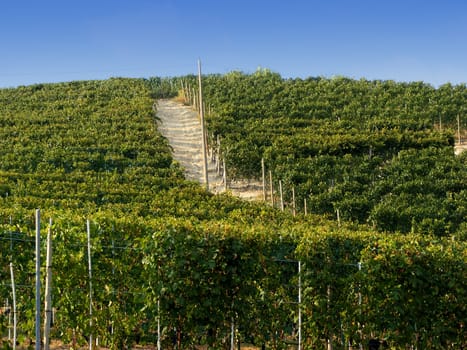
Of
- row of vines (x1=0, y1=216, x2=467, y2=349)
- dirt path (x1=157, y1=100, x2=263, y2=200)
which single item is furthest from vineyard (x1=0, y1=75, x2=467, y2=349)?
dirt path (x1=157, y1=100, x2=263, y2=200)

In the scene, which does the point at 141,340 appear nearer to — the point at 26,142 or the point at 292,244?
the point at 292,244

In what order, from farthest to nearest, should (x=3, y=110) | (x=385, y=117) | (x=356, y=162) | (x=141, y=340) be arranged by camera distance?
(x=3, y=110)
(x=385, y=117)
(x=356, y=162)
(x=141, y=340)

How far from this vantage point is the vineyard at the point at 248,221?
967cm

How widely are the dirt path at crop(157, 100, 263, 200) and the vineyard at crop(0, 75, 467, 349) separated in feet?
4.80

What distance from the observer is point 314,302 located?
987 cm

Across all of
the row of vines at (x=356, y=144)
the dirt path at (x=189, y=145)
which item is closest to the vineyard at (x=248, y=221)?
the row of vines at (x=356, y=144)

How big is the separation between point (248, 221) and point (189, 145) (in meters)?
24.3

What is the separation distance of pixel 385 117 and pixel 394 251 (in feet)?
129

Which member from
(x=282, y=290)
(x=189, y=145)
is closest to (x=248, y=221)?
(x=282, y=290)

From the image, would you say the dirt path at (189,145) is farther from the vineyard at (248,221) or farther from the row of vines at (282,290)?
the row of vines at (282,290)

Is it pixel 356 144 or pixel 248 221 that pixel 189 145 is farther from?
pixel 248 221

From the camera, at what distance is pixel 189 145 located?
43906mm

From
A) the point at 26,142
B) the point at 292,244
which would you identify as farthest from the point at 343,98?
the point at 292,244

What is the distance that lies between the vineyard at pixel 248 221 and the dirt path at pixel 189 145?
57.5 inches
